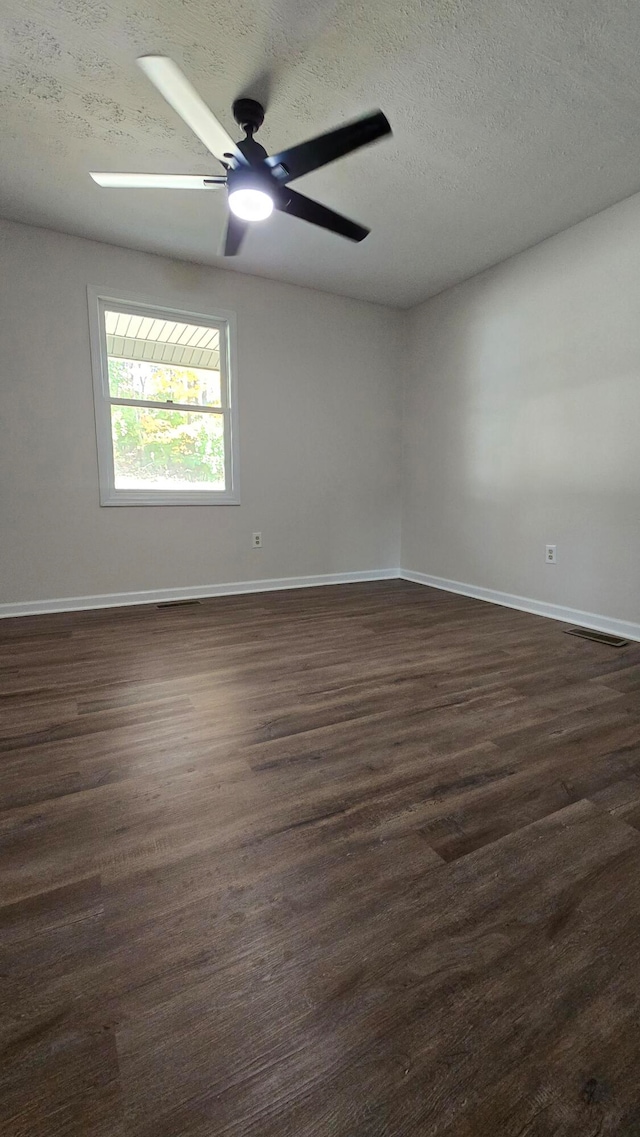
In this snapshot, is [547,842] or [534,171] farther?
[534,171]

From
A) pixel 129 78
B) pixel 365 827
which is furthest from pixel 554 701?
pixel 129 78

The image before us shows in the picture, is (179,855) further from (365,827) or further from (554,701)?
(554,701)

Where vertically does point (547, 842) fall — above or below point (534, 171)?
below

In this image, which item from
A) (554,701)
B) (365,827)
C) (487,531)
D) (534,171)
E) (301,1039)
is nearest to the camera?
(301,1039)

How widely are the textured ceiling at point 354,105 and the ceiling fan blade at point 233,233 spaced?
0.40 m

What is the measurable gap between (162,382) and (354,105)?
7.03 ft

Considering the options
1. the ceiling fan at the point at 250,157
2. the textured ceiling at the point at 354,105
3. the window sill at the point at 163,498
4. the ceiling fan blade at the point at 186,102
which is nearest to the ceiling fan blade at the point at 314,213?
the ceiling fan at the point at 250,157

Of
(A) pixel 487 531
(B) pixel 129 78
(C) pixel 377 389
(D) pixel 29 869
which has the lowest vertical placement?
(D) pixel 29 869

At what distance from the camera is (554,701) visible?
6.27 feet

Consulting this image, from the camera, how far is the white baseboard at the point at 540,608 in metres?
2.86

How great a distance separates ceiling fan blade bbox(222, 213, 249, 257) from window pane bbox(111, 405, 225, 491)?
1380 mm

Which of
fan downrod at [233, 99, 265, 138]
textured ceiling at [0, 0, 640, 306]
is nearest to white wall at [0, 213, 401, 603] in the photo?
textured ceiling at [0, 0, 640, 306]

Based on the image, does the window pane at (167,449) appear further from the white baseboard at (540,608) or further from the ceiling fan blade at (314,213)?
the white baseboard at (540,608)

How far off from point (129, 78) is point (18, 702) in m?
2.65
